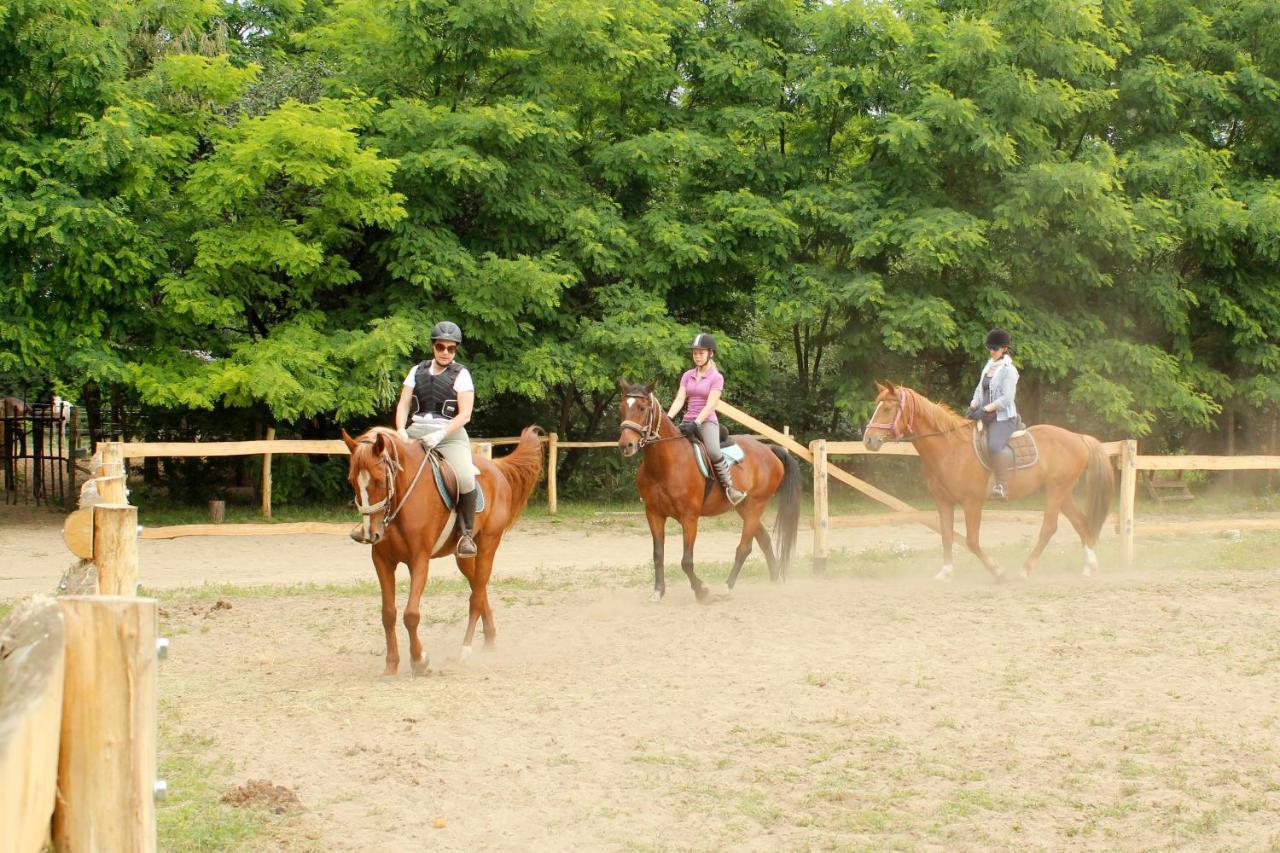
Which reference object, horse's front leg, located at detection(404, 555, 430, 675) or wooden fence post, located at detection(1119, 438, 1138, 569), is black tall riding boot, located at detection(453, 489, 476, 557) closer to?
horse's front leg, located at detection(404, 555, 430, 675)

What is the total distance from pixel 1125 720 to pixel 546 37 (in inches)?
630

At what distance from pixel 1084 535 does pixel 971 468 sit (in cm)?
171

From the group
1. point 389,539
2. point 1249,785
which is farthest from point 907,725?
point 389,539

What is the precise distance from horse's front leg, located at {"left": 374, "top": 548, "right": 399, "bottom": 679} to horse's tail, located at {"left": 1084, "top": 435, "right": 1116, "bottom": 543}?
27.3 feet

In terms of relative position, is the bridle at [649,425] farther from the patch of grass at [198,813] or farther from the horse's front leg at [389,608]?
the patch of grass at [198,813]

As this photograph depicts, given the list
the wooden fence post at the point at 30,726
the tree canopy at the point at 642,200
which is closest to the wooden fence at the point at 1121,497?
the tree canopy at the point at 642,200

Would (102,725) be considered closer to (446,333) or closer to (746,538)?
(446,333)

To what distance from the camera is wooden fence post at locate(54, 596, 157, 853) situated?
7.41 ft

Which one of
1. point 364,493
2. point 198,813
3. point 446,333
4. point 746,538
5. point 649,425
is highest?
point 446,333

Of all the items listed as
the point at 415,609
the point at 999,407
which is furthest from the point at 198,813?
the point at 999,407

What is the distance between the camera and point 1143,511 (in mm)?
21844

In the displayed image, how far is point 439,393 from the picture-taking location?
841 centimetres

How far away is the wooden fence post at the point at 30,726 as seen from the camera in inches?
72.4

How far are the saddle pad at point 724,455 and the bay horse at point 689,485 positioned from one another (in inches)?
1.9
